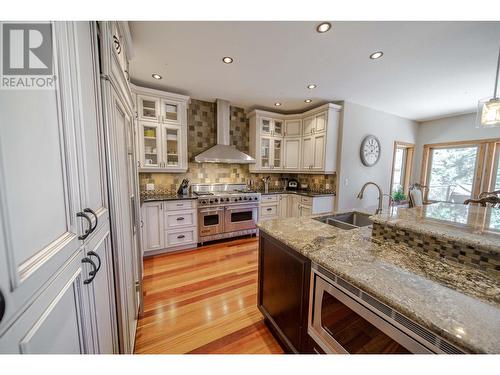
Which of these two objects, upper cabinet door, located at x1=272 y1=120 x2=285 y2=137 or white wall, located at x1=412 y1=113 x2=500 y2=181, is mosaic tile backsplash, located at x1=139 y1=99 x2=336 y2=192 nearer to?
upper cabinet door, located at x1=272 y1=120 x2=285 y2=137

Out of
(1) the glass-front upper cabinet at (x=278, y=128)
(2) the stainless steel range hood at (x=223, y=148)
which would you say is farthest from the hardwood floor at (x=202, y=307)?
(1) the glass-front upper cabinet at (x=278, y=128)

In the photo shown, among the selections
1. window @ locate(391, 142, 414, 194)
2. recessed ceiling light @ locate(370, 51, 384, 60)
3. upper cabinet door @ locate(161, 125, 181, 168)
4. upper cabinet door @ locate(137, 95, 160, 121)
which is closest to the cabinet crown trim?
recessed ceiling light @ locate(370, 51, 384, 60)

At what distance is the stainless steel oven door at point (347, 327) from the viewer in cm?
72

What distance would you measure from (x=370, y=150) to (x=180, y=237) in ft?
13.2

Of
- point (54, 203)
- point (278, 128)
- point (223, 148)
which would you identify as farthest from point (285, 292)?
point (278, 128)

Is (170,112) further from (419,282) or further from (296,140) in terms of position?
(419,282)

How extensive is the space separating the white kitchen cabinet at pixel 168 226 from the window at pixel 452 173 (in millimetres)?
5693

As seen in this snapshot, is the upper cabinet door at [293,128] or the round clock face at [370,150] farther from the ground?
the upper cabinet door at [293,128]

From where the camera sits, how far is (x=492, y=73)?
233cm

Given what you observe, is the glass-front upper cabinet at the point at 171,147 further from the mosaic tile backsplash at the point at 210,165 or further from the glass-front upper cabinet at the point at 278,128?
the glass-front upper cabinet at the point at 278,128

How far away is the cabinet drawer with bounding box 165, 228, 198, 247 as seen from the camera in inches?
112

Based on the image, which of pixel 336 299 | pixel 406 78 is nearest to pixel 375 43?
pixel 406 78

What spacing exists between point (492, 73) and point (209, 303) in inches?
172
